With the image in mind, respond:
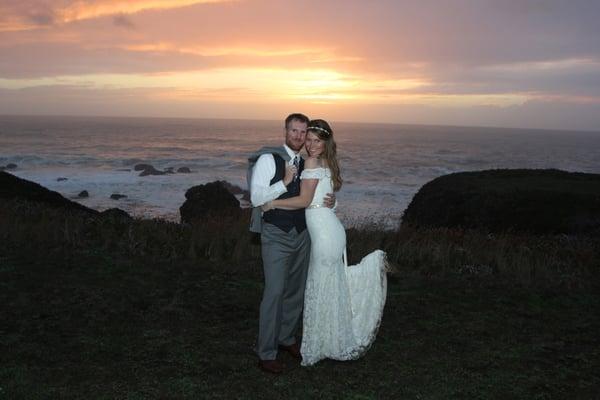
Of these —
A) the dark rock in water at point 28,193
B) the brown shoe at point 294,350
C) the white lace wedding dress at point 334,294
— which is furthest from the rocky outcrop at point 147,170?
the white lace wedding dress at point 334,294

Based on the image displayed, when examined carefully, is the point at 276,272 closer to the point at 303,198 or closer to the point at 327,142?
the point at 303,198

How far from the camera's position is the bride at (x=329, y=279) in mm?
4828

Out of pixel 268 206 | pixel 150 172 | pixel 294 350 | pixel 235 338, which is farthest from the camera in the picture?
pixel 150 172

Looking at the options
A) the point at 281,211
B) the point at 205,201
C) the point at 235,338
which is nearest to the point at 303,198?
the point at 281,211

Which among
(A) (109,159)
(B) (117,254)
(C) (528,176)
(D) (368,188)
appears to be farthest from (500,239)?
(A) (109,159)

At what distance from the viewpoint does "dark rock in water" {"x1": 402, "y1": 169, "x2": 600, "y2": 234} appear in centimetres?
1537

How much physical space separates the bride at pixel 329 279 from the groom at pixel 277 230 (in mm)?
108

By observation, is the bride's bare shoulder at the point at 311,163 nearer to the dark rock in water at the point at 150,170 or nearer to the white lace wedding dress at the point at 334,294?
the white lace wedding dress at the point at 334,294

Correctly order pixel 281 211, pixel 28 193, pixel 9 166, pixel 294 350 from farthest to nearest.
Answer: pixel 9 166 → pixel 28 193 → pixel 294 350 → pixel 281 211

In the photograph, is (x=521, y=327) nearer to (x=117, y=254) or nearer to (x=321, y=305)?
(x=321, y=305)

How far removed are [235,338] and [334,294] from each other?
1.41m

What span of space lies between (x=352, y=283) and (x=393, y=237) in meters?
5.92

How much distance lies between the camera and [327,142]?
4824 millimetres

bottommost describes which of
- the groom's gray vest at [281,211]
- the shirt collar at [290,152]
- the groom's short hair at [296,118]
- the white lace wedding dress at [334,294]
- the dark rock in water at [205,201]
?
the dark rock in water at [205,201]
